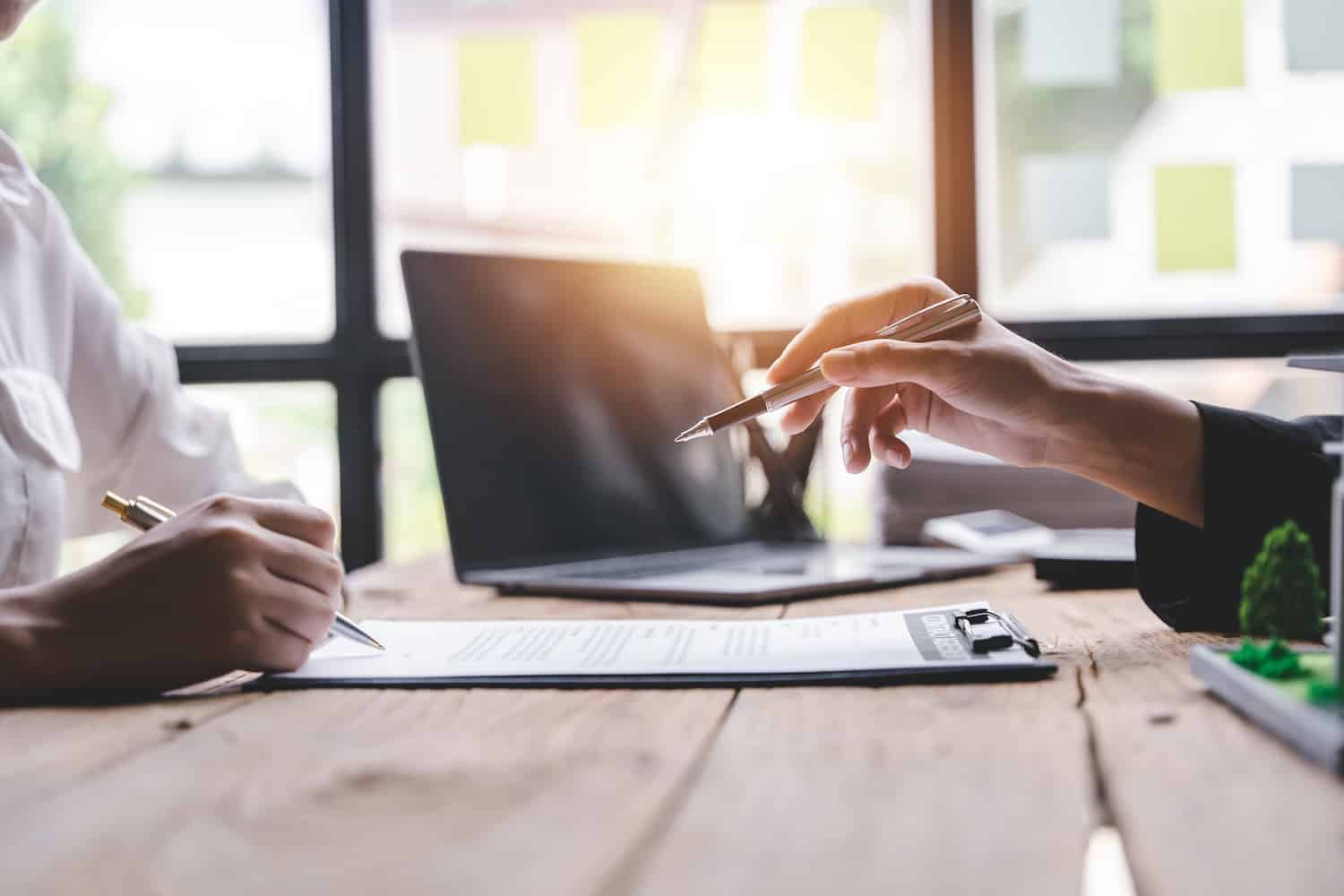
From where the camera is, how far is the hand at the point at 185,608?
0.65m

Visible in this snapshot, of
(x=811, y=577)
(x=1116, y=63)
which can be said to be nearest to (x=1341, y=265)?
(x=1116, y=63)

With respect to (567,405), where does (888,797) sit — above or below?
below

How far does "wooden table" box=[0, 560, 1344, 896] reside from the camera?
1.17ft

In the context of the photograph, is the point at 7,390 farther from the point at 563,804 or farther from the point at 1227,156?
the point at 1227,156

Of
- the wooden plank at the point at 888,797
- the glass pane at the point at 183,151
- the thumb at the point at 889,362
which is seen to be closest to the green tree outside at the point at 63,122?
the glass pane at the point at 183,151

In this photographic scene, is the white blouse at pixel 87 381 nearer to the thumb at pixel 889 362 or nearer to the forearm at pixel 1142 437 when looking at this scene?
the thumb at pixel 889 362

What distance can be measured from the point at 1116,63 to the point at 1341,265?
1.60 ft

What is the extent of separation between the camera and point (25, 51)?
6.83ft

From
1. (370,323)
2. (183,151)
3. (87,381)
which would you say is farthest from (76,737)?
(183,151)

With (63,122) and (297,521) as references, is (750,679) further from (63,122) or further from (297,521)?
(63,122)

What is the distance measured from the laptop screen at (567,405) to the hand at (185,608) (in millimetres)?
434

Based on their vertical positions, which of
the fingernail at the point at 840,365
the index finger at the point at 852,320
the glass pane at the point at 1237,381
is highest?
the index finger at the point at 852,320

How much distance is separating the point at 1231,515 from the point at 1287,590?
314 mm

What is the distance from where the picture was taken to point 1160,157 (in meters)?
1.89
